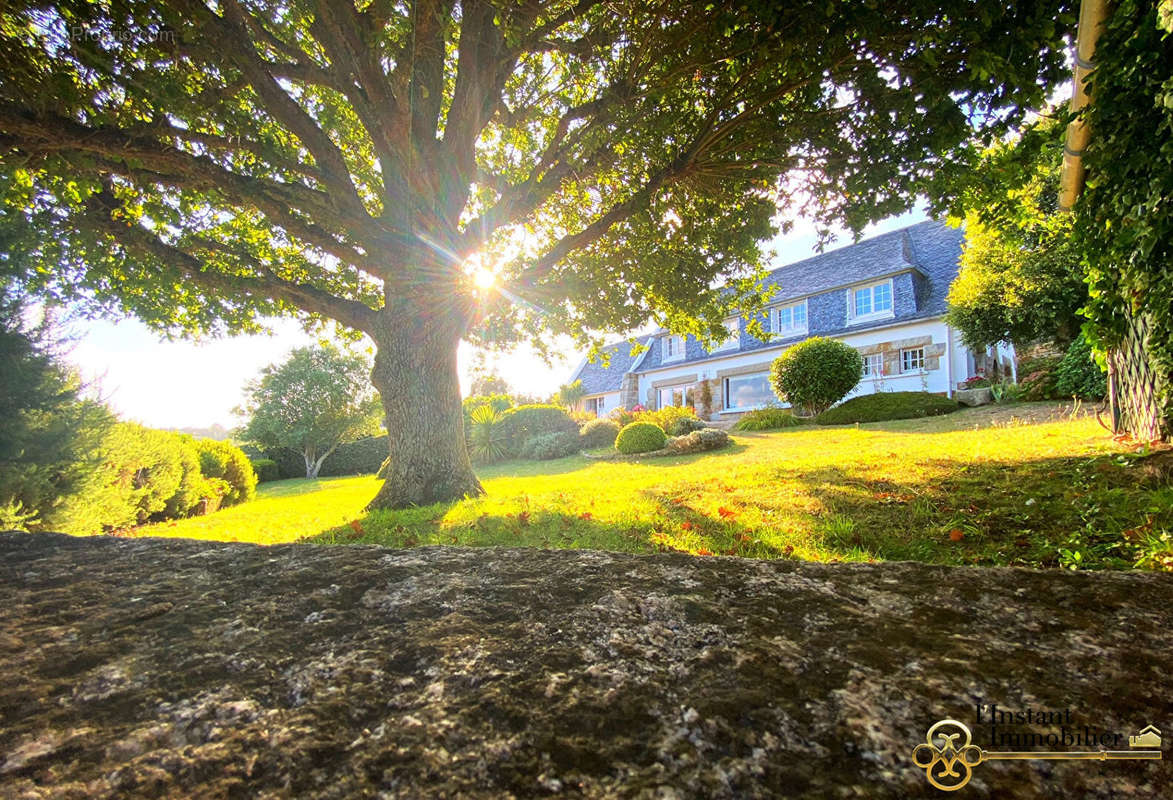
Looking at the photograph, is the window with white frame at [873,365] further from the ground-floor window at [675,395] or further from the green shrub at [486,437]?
the green shrub at [486,437]

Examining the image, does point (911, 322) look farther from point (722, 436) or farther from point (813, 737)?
point (813, 737)

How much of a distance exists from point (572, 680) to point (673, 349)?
2957cm

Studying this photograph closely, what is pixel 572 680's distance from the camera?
76 centimetres

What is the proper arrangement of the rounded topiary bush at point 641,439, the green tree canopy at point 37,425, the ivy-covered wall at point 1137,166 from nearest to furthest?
the ivy-covered wall at point 1137,166
the green tree canopy at point 37,425
the rounded topiary bush at point 641,439

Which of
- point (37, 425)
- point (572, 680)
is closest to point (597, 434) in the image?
point (37, 425)

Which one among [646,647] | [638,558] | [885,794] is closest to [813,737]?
[885,794]

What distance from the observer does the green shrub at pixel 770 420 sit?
17.8 m

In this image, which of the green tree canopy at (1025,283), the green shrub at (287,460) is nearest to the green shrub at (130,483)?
the green shrub at (287,460)

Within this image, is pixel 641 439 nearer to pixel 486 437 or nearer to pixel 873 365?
pixel 486 437

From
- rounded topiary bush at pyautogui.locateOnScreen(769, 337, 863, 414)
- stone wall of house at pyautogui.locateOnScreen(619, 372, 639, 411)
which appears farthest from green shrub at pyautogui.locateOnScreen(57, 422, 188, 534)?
stone wall of house at pyautogui.locateOnScreen(619, 372, 639, 411)

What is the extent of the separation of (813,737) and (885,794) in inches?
3.6

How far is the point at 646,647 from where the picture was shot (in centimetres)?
86

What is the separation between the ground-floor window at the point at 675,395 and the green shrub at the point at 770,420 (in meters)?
9.07

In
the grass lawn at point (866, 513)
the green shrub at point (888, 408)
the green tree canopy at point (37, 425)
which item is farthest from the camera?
the green shrub at point (888, 408)
